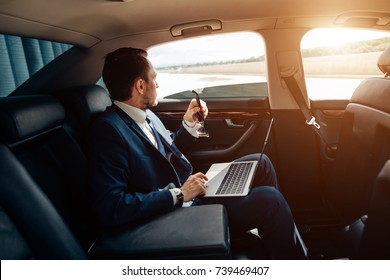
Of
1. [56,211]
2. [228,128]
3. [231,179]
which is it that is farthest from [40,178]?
[228,128]

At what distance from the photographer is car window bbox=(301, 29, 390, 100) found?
81.9 inches

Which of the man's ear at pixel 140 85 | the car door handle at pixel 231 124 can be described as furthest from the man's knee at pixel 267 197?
the car door handle at pixel 231 124

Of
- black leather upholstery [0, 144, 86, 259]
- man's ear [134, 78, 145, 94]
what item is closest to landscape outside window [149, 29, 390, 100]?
man's ear [134, 78, 145, 94]

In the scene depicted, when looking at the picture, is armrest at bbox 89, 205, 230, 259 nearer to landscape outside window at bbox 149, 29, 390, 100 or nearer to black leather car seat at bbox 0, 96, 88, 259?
black leather car seat at bbox 0, 96, 88, 259

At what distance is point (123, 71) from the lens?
4.98ft

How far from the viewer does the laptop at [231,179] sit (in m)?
1.35

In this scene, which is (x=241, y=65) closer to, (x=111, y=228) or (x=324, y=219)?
(x=324, y=219)

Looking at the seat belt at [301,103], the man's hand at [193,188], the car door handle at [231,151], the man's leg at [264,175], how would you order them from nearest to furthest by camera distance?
1. the man's hand at [193,188]
2. the man's leg at [264,175]
3. the seat belt at [301,103]
4. the car door handle at [231,151]

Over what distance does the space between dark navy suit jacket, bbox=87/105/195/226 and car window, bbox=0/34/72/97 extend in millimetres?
941

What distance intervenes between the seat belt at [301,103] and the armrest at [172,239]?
1.22 m

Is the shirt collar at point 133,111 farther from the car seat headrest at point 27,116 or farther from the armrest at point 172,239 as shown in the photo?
the armrest at point 172,239

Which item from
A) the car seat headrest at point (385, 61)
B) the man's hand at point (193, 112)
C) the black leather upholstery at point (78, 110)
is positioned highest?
the black leather upholstery at point (78, 110)

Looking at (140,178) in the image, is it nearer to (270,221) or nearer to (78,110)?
(78,110)
